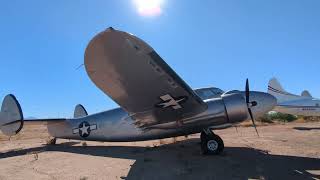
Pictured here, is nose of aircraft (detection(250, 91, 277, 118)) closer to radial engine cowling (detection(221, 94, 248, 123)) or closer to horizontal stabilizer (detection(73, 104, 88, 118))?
radial engine cowling (detection(221, 94, 248, 123))

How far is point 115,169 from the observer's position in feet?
30.6

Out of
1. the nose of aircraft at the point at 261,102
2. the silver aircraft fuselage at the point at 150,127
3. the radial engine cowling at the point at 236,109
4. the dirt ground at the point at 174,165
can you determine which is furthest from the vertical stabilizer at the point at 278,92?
the radial engine cowling at the point at 236,109

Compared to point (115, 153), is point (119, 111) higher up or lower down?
higher up

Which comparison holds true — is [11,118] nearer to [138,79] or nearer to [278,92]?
[138,79]

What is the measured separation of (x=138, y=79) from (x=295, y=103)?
2583 centimetres

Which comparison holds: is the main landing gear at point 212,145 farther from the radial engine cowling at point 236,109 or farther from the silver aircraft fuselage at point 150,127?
the radial engine cowling at point 236,109

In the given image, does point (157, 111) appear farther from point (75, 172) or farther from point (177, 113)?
point (75, 172)

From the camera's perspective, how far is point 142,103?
10656mm

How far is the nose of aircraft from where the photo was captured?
12188 millimetres

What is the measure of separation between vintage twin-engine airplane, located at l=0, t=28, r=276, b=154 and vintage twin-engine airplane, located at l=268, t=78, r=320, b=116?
1976 centimetres

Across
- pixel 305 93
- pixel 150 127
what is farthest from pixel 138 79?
pixel 305 93

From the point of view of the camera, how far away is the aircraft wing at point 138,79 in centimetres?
783

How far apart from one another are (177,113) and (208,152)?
1663 millimetres

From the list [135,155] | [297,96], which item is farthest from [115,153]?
[297,96]
